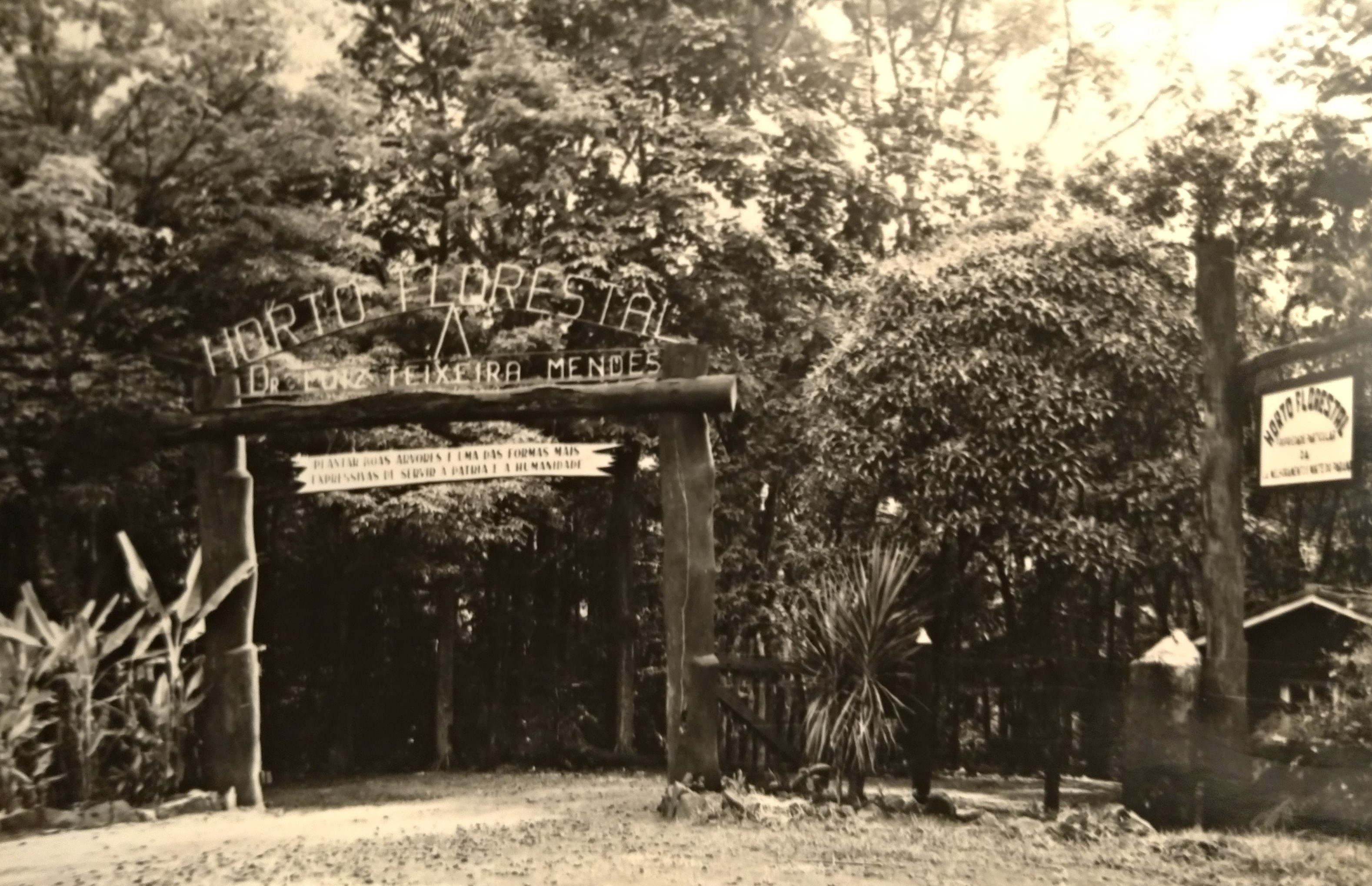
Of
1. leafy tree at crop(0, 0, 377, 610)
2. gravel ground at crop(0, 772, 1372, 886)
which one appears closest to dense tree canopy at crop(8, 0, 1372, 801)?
leafy tree at crop(0, 0, 377, 610)

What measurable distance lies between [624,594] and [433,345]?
1.94 metres

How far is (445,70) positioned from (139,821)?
3269mm

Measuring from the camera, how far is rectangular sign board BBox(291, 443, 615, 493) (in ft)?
17.1

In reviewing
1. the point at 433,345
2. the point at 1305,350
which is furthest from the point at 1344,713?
the point at 433,345

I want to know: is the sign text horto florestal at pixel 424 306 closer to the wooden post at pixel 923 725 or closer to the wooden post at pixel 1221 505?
the wooden post at pixel 923 725

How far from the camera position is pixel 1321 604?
5.59 metres

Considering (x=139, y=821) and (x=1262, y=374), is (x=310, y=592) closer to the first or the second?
(x=139, y=821)

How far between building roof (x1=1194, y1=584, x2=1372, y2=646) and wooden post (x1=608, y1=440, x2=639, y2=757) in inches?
110

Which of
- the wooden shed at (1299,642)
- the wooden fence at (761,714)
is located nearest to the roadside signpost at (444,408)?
the wooden fence at (761,714)

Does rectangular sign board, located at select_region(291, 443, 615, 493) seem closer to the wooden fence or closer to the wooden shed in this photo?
the wooden fence

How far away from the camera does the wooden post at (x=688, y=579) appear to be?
535cm

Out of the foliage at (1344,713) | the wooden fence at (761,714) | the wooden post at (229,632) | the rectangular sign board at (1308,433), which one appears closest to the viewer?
the rectangular sign board at (1308,433)

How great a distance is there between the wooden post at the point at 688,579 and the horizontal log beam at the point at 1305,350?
6.62 ft

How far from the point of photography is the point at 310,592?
6.52 meters
